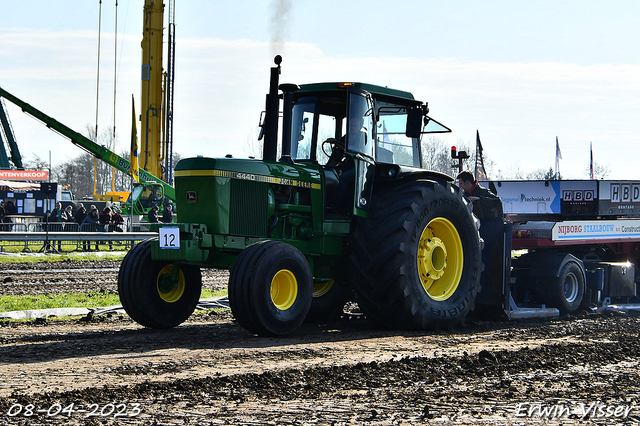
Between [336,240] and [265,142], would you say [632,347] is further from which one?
[265,142]

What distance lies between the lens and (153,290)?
862cm

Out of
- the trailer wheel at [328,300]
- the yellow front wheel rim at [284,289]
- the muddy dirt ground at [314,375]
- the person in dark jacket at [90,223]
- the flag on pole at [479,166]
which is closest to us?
the muddy dirt ground at [314,375]

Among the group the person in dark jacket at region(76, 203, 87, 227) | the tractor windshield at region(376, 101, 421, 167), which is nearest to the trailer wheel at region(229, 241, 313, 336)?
the tractor windshield at region(376, 101, 421, 167)

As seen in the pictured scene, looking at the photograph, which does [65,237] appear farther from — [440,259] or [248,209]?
[440,259]

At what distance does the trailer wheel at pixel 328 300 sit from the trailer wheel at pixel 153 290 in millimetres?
1771

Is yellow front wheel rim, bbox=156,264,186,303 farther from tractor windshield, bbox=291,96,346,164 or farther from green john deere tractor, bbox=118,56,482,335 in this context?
tractor windshield, bbox=291,96,346,164

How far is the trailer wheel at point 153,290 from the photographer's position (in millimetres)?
8484

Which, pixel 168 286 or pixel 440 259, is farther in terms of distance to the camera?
pixel 440 259

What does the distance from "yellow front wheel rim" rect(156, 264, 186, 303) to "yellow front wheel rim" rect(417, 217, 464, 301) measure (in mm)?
2898

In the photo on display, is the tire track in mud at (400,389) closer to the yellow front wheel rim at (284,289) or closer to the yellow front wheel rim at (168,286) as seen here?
the yellow front wheel rim at (284,289)

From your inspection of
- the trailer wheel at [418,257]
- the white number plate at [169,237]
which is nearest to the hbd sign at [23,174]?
the white number plate at [169,237]

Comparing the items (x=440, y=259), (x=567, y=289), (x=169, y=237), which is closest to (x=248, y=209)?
A: (x=169, y=237)

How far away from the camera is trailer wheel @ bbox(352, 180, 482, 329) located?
28.5 feet

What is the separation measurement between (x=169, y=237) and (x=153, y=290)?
2.55 feet
